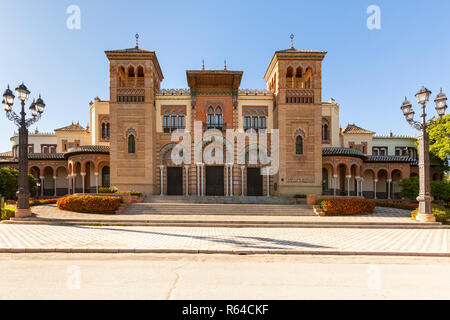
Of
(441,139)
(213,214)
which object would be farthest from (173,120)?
(441,139)

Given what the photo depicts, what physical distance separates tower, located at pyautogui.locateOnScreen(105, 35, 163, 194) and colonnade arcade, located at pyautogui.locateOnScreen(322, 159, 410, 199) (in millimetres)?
15975

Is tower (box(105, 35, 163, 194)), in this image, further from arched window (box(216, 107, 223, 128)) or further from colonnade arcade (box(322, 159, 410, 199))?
colonnade arcade (box(322, 159, 410, 199))

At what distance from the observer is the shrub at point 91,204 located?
16625mm

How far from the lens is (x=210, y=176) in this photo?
981 inches

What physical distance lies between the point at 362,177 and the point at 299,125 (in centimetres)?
988

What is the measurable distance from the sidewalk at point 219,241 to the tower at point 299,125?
37.8ft

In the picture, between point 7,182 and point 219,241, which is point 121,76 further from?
point 219,241

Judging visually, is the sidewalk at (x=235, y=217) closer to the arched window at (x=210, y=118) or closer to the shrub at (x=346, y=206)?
the shrub at (x=346, y=206)

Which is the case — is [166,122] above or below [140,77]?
below

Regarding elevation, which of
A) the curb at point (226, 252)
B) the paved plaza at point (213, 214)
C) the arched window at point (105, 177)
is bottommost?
the paved plaza at point (213, 214)

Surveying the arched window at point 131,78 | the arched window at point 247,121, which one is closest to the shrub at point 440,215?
the arched window at point 247,121

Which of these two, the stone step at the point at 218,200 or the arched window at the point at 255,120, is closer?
the stone step at the point at 218,200
